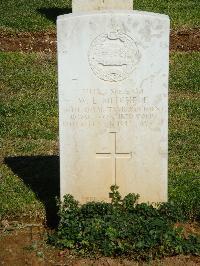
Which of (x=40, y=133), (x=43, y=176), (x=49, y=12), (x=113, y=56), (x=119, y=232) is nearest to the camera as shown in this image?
(x=119, y=232)

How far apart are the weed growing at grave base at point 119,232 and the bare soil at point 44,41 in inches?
296

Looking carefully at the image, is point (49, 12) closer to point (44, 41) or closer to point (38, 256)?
point (44, 41)

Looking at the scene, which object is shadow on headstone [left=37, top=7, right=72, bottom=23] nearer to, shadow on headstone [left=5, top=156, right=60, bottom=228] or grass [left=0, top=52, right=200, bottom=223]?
grass [left=0, top=52, right=200, bottom=223]

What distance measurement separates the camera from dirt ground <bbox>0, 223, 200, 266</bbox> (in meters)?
6.11

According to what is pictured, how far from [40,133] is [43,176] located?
1.43 meters

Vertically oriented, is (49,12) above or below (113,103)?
above

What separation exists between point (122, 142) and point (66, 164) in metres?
0.56

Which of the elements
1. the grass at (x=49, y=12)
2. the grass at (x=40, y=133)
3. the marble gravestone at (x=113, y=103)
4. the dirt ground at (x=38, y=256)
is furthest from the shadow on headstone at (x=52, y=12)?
the dirt ground at (x=38, y=256)

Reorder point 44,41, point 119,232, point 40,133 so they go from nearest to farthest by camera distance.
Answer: point 119,232
point 40,133
point 44,41

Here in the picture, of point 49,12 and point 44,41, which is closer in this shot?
point 44,41

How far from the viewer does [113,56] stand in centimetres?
627

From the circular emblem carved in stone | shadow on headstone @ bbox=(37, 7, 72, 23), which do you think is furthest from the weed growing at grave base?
shadow on headstone @ bbox=(37, 7, 72, 23)

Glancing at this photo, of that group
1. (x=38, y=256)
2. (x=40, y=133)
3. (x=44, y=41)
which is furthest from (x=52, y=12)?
(x=38, y=256)

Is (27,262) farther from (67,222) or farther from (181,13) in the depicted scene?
(181,13)
